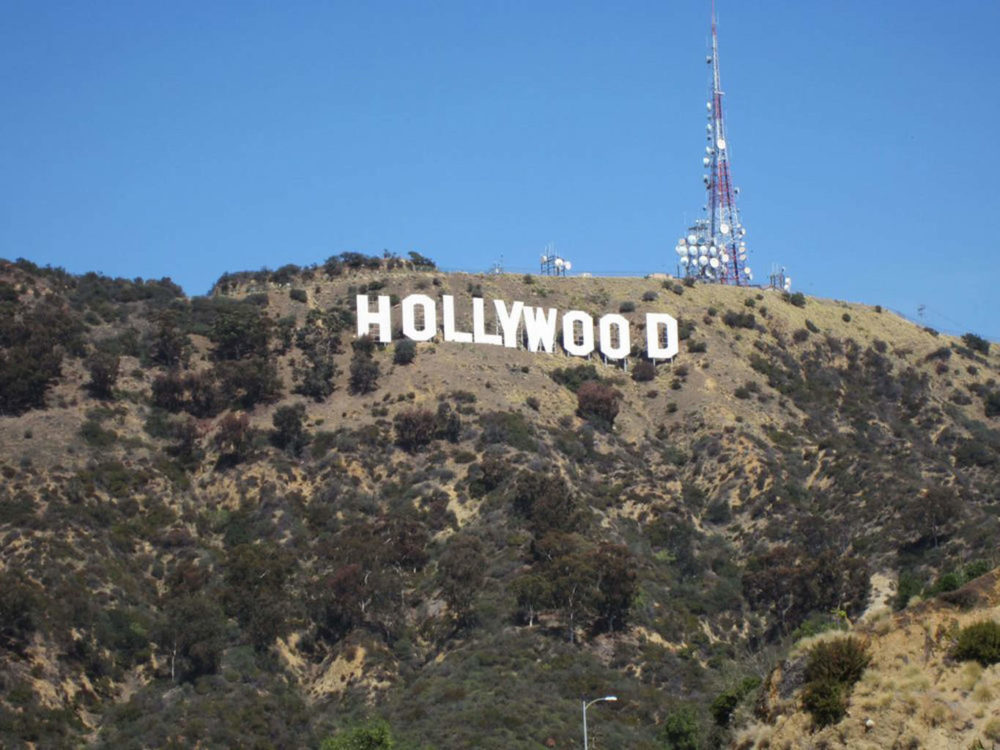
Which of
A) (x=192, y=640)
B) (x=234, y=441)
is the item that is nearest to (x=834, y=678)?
(x=192, y=640)

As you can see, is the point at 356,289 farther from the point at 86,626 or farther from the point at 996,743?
the point at 996,743

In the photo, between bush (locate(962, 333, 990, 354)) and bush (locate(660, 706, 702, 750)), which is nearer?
bush (locate(660, 706, 702, 750))

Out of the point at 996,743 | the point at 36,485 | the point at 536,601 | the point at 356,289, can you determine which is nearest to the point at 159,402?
the point at 36,485

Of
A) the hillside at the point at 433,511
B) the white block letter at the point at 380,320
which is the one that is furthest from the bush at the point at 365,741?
the white block letter at the point at 380,320

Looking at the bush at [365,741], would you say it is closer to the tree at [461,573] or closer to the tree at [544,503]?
the tree at [461,573]

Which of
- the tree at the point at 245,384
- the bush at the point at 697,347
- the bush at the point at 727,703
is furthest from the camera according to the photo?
the bush at the point at 697,347

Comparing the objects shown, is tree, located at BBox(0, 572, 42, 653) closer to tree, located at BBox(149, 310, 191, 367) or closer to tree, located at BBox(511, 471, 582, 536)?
tree, located at BBox(511, 471, 582, 536)

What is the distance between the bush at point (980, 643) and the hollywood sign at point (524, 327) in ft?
247

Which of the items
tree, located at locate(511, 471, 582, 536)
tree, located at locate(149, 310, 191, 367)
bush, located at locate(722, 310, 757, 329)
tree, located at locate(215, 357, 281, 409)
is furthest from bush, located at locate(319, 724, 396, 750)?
bush, located at locate(722, 310, 757, 329)

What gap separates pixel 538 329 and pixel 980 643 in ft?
259

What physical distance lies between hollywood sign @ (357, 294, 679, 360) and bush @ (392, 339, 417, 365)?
1.22m

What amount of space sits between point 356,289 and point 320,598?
41894mm

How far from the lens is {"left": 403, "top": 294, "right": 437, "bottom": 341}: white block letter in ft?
348

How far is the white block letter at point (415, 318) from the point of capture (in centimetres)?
10600
